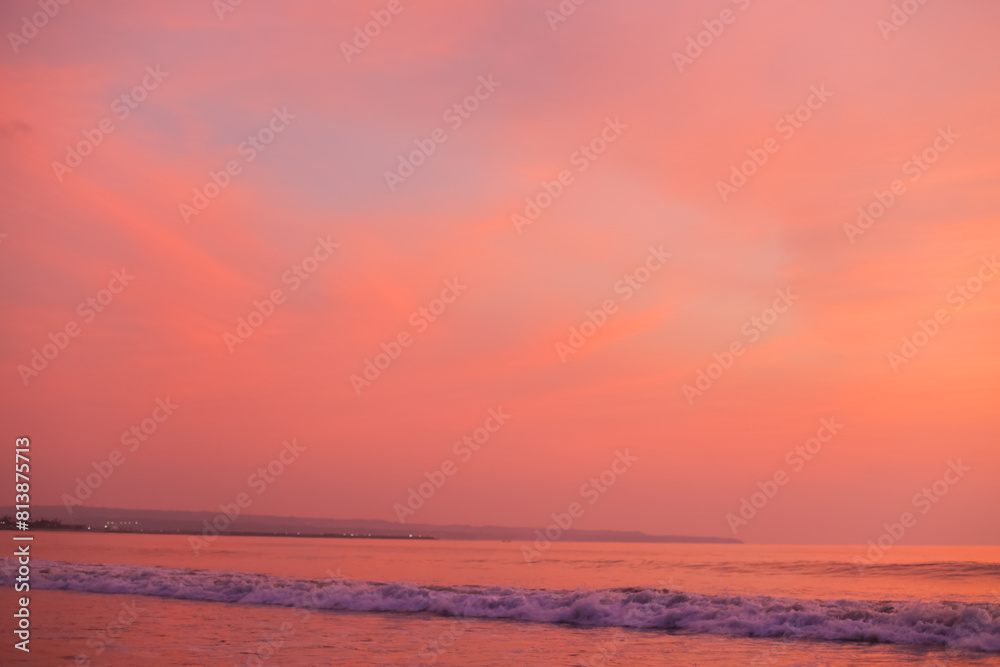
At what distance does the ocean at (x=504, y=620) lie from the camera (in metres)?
15.2

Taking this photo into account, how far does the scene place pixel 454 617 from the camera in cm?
2278

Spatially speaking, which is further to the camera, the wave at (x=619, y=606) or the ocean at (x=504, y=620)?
the wave at (x=619, y=606)

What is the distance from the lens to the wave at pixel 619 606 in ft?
62.6

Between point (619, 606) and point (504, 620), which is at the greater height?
point (619, 606)

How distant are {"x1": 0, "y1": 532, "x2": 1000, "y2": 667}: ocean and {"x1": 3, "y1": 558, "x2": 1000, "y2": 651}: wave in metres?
0.05

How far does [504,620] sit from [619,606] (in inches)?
137

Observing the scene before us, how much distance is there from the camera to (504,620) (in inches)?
877

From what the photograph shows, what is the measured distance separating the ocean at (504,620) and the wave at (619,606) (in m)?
0.05

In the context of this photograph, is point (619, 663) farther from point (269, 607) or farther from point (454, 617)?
point (269, 607)

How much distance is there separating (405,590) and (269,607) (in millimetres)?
4399

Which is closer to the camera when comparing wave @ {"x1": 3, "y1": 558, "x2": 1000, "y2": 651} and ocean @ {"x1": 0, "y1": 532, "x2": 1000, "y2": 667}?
ocean @ {"x1": 0, "y1": 532, "x2": 1000, "y2": 667}

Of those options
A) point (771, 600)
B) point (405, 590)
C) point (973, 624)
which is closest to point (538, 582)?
point (405, 590)

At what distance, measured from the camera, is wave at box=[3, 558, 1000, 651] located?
1909cm

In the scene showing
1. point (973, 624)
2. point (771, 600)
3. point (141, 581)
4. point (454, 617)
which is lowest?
point (141, 581)
